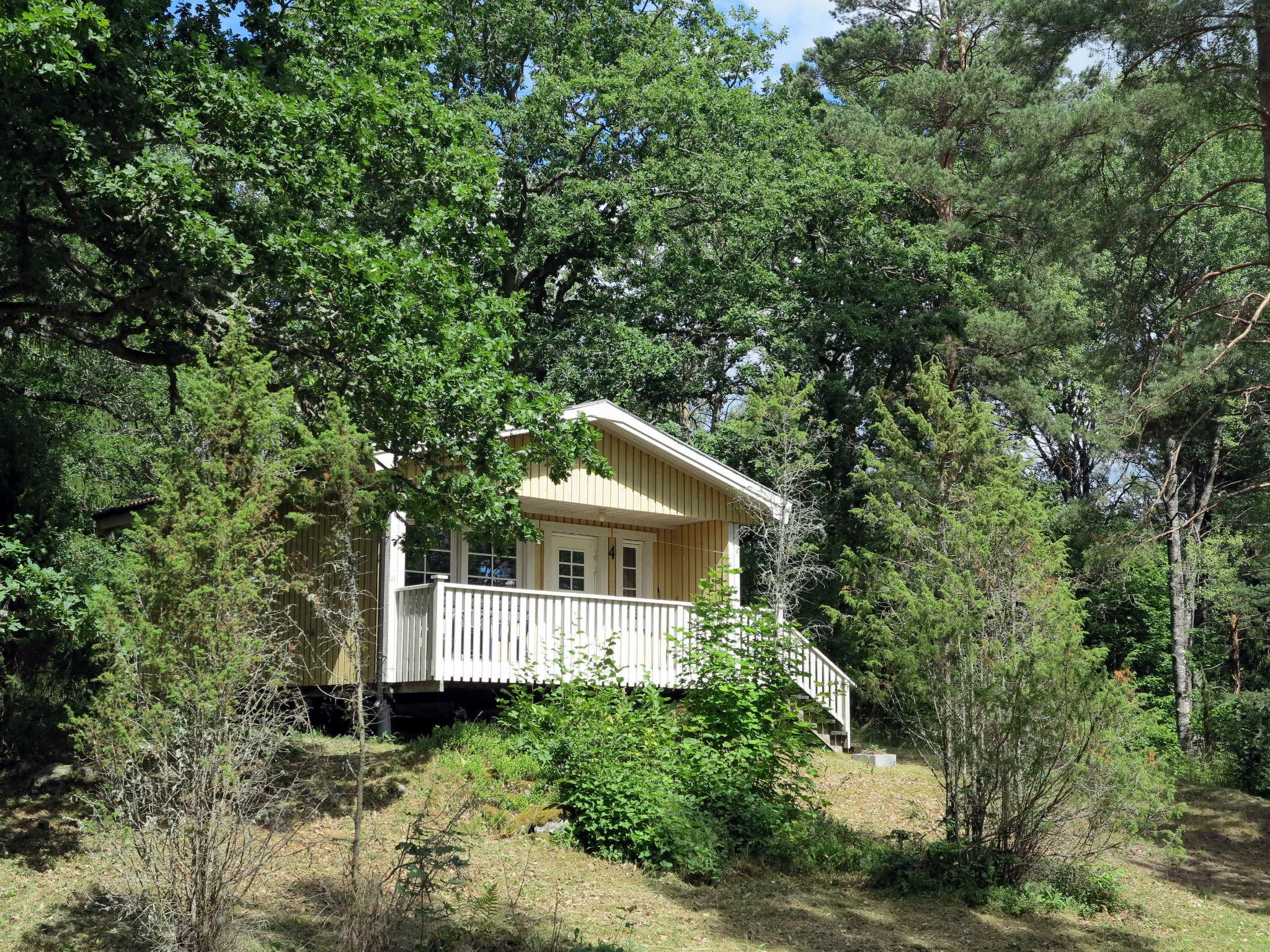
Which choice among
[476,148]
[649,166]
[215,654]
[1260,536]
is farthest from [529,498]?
[1260,536]

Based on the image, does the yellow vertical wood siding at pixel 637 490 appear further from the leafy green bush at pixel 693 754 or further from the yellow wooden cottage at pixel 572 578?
the leafy green bush at pixel 693 754

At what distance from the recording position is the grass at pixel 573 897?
355 inches

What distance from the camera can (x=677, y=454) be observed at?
1839 centimetres

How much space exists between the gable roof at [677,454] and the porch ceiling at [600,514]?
85 centimetres

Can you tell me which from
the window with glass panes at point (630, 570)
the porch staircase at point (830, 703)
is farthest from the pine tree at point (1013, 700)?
the window with glass panes at point (630, 570)

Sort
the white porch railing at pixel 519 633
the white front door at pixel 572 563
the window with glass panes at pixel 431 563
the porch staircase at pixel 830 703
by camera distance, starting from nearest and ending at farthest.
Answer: the white porch railing at pixel 519 633, the window with glass panes at pixel 431 563, the porch staircase at pixel 830 703, the white front door at pixel 572 563

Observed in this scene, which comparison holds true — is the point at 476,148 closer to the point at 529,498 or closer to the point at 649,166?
the point at 529,498

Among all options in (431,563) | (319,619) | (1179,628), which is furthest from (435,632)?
(1179,628)

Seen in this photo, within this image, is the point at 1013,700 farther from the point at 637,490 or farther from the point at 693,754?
the point at 637,490

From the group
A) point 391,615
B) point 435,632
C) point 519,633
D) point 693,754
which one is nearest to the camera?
point 693,754

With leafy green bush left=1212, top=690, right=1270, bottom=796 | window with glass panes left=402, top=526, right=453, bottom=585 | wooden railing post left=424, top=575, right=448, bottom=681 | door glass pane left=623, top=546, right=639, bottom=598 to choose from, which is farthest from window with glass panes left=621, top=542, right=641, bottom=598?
leafy green bush left=1212, top=690, right=1270, bottom=796

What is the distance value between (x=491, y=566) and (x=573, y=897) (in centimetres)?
858

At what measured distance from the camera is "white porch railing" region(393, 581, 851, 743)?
14.9m

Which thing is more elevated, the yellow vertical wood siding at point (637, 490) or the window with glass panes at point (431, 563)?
the yellow vertical wood siding at point (637, 490)
